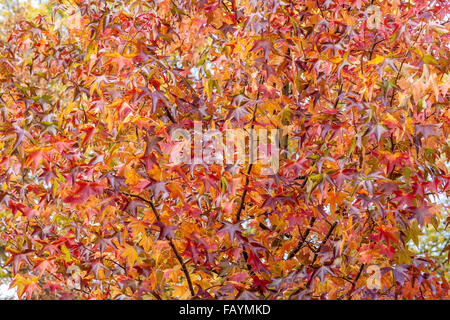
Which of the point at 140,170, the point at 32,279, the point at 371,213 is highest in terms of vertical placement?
the point at 140,170

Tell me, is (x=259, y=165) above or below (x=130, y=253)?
above

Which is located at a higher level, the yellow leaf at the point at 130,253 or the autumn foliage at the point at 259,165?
the autumn foliage at the point at 259,165

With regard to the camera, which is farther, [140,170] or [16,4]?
[16,4]

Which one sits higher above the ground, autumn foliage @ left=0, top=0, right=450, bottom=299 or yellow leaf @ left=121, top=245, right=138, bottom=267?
autumn foliage @ left=0, top=0, right=450, bottom=299

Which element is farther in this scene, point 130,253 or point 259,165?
point 259,165

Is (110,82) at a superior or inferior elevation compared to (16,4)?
inferior

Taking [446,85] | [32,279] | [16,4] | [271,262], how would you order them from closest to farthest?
[446,85]
[32,279]
[271,262]
[16,4]

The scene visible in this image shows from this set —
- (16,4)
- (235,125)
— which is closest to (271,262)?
(235,125)

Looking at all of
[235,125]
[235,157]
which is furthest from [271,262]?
[235,125]

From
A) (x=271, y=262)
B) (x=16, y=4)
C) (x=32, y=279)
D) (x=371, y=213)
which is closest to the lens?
(x=371, y=213)

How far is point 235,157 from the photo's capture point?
102 inches
